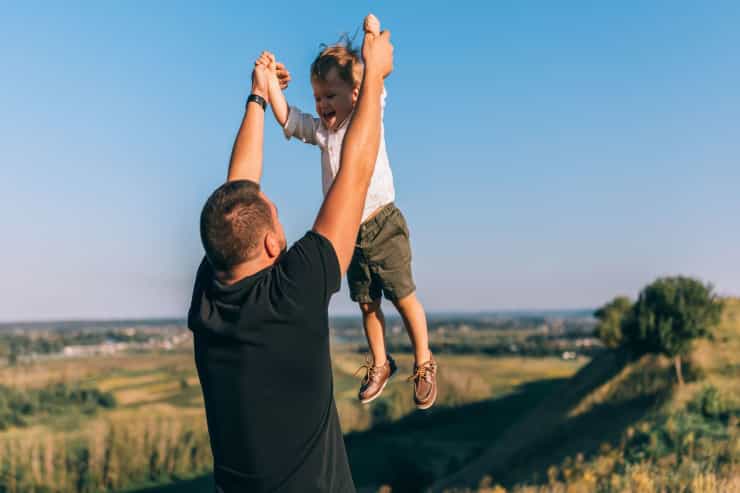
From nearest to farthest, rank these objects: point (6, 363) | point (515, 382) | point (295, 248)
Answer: point (295, 248), point (515, 382), point (6, 363)

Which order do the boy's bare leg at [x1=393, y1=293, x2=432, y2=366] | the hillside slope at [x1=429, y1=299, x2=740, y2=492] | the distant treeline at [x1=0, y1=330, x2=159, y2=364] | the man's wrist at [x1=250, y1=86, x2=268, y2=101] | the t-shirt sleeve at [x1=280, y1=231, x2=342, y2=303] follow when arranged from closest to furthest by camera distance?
the t-shirt sleeve at [x1=280, y1=231, x2=342, y2=303] → the man's wrist at [x1=250, y1=86, x2=268, y2=101] → the boy's bare leg at [x1=393, y1=293, x2=432, y2=366] → the hillside slope at [x1=429, y1=299, x2=740, y2=492] → the distant treeline at [x1=0, y1=330, x2=159, y2=364]

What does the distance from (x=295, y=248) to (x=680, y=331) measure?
74.7 feet

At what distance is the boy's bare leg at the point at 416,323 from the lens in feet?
15.7

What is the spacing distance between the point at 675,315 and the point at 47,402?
99.1ft

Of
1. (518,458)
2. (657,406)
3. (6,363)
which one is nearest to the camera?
(657,406)

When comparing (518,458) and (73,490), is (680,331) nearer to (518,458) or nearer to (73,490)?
(518,458)

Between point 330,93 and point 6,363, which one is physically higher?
point 330,93

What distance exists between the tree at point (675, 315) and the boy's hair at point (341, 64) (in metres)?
20.8

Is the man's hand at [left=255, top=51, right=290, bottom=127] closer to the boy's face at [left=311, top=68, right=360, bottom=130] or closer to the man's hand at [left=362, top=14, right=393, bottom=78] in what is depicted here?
the boy's face at [left=311, top=68, right=360, bottom=130]

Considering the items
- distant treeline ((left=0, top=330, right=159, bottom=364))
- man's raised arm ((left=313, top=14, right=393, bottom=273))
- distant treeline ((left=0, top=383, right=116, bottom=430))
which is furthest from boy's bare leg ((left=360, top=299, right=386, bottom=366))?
distant treeline ((left=0, top=330, right=159, bottom=364))

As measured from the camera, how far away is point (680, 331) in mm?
23359

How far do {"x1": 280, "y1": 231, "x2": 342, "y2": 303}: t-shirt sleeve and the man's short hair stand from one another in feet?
0.47

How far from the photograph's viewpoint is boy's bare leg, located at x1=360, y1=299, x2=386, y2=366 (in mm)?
4969

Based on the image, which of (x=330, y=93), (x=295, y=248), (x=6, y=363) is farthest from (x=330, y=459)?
Answer: (x=6, y=363)
